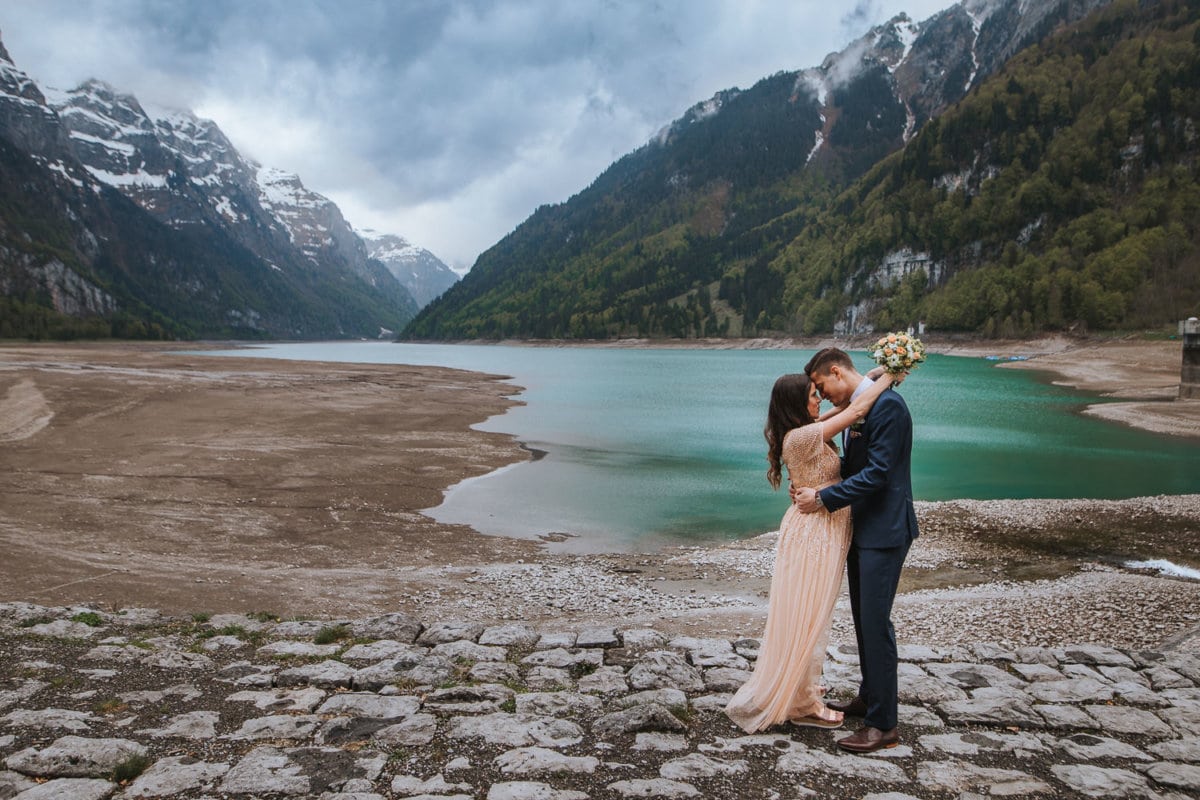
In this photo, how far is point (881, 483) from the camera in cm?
513

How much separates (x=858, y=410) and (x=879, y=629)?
1674 mm

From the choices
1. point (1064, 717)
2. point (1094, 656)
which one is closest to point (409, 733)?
point (1064, 717)

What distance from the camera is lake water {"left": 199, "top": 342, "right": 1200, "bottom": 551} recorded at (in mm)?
19406

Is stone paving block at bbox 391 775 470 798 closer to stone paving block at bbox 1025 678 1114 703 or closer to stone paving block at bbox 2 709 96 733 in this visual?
stone paving block at bbox 2 709 96 733

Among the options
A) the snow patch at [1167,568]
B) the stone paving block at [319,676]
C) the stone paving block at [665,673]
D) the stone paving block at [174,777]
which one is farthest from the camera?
the snow patch at [1167,568]

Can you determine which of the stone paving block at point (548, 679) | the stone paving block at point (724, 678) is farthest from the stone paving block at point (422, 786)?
the stone paving block at point (724, 678)

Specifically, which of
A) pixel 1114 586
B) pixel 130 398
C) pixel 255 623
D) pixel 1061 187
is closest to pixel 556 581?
pixel 255 623

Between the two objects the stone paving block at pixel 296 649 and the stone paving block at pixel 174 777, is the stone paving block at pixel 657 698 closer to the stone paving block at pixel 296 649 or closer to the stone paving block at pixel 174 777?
the stone paving block at pixel 174 777

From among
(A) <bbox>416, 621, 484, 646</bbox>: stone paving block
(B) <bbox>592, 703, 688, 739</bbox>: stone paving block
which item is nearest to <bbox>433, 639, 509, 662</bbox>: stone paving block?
(A) <bbox>416, 621, 484, 646</bbox>: stone paving block

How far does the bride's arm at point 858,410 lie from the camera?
5246mm

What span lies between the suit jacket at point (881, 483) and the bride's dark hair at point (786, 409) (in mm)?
435

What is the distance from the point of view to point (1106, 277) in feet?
380

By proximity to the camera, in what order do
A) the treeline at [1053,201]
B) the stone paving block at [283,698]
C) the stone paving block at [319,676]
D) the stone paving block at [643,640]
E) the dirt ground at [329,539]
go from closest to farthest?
1. the stone paving block at [283,698]
2. the stone paving block at [319,676]
3. the stone paving block at [643,640]
4. the dirt ground at [329,539]
5. the treeline at [1053,201]

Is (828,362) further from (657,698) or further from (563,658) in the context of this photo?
(563,658)
